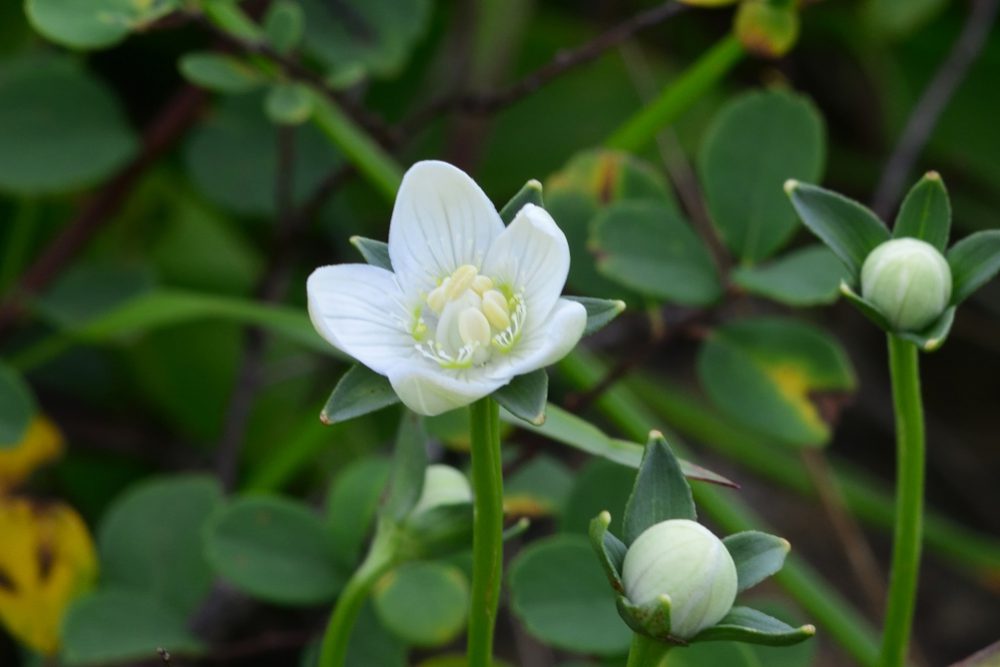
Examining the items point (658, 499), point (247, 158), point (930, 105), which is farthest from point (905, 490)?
point (930, 105)

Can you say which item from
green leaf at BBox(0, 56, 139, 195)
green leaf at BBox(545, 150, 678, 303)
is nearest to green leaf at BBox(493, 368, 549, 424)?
green leaf at BBox(545, 150, 678, 303)

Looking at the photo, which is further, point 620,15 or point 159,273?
point 620,15

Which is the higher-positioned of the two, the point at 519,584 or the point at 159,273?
the point at 519,584

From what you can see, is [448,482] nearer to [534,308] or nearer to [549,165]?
[534,308]

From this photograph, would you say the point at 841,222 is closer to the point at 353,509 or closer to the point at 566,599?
the point at 566,599

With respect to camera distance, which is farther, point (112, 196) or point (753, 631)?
point (112, 196)

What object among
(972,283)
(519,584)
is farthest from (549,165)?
(972,283)

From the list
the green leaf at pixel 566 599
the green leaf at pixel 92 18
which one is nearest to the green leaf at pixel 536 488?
the green leaf at pixel 566 599
